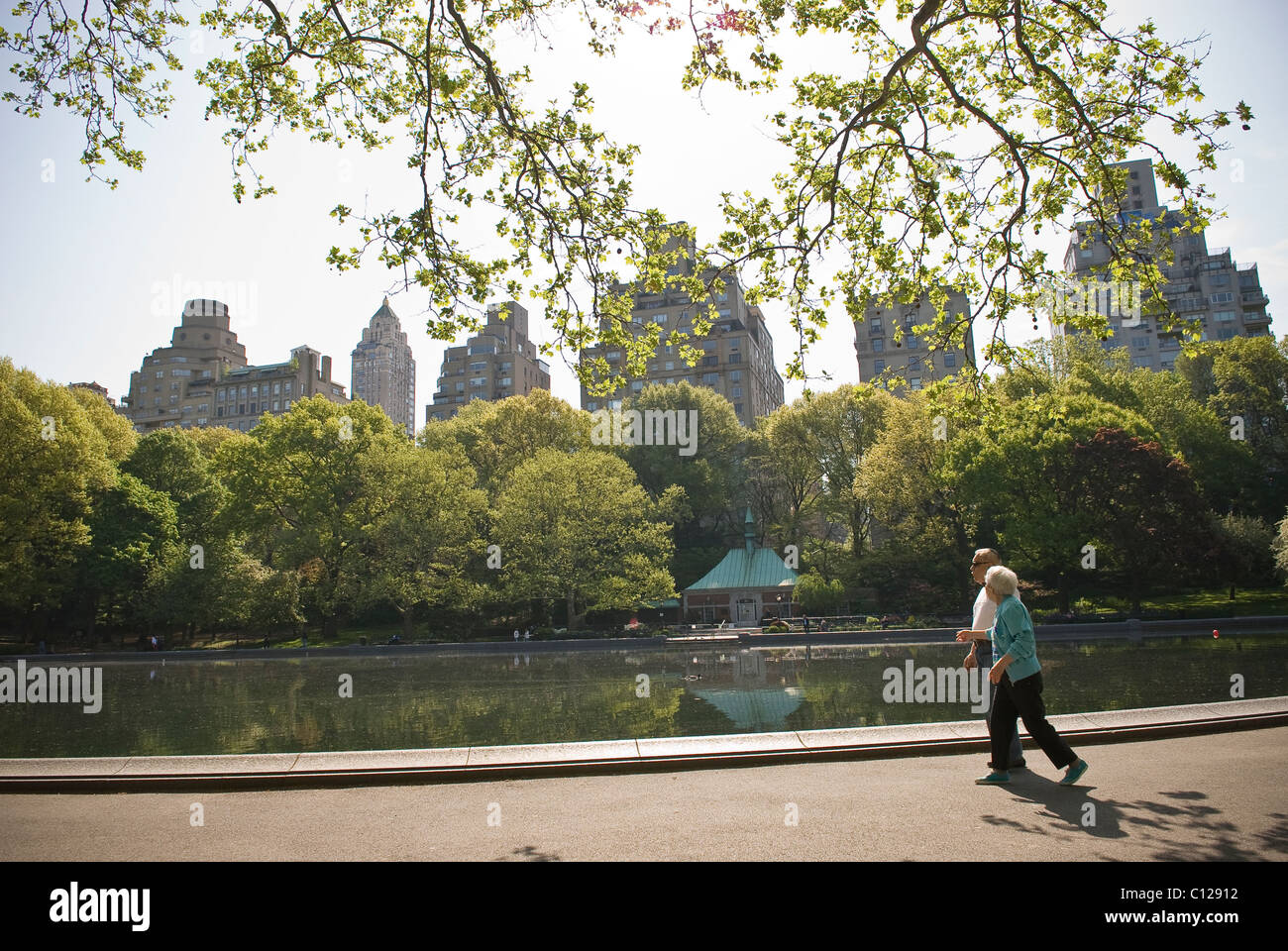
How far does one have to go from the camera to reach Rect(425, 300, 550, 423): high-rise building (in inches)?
5039

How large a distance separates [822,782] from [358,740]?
7.79 m

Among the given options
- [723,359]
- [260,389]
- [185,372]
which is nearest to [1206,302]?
[723,359]

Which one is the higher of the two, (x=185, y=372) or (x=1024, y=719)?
(x=185, y=372)

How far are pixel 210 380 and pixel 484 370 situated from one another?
48964 millimetres

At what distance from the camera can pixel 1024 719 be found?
6.89 metres

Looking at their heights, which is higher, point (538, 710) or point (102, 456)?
point (102, 456)

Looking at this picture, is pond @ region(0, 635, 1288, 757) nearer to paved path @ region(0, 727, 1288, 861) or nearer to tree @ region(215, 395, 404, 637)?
paved path @ region(0, 727, 1288, 861)

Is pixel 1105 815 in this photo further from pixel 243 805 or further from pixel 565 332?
pixel 565 332

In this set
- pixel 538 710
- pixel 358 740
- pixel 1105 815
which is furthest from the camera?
pixel 538 710

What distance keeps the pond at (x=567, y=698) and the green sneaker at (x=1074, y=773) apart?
5.29 m

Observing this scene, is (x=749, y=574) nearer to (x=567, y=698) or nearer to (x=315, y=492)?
(x=315, y=492)

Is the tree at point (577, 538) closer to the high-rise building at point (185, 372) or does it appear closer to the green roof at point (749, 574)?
the green roof at point (749, 574)
